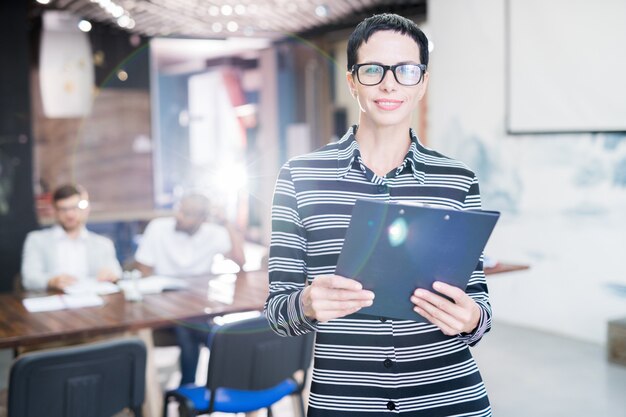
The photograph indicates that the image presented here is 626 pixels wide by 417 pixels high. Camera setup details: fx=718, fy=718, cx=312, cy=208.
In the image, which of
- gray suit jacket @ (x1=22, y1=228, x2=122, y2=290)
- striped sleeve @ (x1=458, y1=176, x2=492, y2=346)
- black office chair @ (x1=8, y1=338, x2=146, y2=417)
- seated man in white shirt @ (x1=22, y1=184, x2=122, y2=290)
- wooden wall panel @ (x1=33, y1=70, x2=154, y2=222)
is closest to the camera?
striped sleeve @ (x1=458, y1=176, x2=492, y2=346)

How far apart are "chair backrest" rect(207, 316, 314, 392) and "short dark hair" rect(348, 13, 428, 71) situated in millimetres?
1480

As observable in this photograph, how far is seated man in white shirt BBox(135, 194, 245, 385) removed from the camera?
4.41m

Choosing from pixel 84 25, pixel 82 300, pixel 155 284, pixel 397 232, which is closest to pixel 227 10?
pixel 84 25

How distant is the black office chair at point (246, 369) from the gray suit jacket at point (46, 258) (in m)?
1.42

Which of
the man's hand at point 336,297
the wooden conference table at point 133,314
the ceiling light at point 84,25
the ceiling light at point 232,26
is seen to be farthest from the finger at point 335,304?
the ceiling light at point 84,25

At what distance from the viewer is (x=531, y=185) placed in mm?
6027

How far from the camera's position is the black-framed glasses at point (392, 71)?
1.32m

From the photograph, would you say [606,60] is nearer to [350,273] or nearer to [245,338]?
[245,338]

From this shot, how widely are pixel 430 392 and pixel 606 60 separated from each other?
4.67 m

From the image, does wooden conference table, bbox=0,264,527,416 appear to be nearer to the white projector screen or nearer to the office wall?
the office wall

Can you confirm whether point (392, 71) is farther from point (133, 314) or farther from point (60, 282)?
point (60, 282)

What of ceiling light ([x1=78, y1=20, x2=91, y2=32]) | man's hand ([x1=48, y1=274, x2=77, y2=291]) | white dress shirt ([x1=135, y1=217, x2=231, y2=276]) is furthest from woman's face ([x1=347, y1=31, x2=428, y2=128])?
ceiling light ([x1=78, y1=20, x2=91, y2=32])

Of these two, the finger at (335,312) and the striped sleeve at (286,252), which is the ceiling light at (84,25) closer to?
the striped sleeve at (286,252)

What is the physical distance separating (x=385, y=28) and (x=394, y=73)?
86 millimetres
